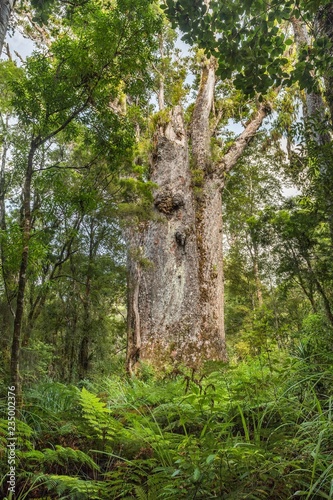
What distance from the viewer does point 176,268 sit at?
Result: 6898 millimetres

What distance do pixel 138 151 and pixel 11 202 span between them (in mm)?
5159

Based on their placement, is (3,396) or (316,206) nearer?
(3,396)

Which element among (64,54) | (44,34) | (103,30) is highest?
(44,34)

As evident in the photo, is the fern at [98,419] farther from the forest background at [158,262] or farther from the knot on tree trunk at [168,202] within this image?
the knot on tree trunk at [168,202]

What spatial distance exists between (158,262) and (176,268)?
0.39m

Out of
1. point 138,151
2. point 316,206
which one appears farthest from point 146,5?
point 138,151

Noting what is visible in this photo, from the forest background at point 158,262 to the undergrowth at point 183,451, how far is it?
0.01m

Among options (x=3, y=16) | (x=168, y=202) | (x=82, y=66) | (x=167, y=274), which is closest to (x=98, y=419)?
(x=3, y=16)

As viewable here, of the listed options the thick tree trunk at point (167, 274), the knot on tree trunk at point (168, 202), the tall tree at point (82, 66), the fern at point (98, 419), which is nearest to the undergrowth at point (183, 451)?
the fern at point (98, 419)

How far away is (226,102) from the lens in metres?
12.2

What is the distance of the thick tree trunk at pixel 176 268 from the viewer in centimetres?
645

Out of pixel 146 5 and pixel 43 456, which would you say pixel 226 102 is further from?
pixel 43 456

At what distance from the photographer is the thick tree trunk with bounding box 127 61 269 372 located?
6.45 m

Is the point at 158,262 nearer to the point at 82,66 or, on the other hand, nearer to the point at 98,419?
the point at 82,66
